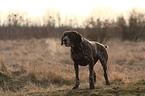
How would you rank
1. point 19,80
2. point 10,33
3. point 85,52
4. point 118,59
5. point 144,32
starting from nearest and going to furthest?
1. point 85,52
2. point 19,80
3. point 118,59
4. point 10,33
5. point 144,32

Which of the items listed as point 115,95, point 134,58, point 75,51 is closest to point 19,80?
point 75,51

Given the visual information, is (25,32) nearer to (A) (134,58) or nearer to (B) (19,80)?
(A) (134,58)

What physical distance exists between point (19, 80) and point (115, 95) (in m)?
3.91

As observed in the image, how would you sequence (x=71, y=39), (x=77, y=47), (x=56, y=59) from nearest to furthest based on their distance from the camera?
(x=71, y=39)
(x=77, y=47)
(x=56, y=59)

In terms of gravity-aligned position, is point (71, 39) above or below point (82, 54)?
above

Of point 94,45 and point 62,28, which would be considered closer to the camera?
point 94,45

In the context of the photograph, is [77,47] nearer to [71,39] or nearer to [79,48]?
[79,48]

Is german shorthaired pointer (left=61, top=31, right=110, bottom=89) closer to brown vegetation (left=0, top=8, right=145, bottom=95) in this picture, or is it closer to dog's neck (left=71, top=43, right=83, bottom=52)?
dog's neck (left=71, top=43, right=83, bottom=52)

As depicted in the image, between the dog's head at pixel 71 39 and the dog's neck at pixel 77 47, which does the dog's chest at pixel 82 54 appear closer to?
the dog's neck at pixel 77 47

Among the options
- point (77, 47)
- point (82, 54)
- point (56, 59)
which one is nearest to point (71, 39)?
point (77, 47)

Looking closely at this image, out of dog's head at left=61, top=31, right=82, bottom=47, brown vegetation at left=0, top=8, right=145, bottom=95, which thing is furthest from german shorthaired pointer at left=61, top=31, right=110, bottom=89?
brown vegetation at left=0, top=8, right=145, bottom=95

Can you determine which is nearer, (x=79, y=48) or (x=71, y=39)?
(x=71, y=39)

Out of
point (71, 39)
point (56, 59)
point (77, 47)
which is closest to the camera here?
point (71, 39)

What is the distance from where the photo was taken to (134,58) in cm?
1166
